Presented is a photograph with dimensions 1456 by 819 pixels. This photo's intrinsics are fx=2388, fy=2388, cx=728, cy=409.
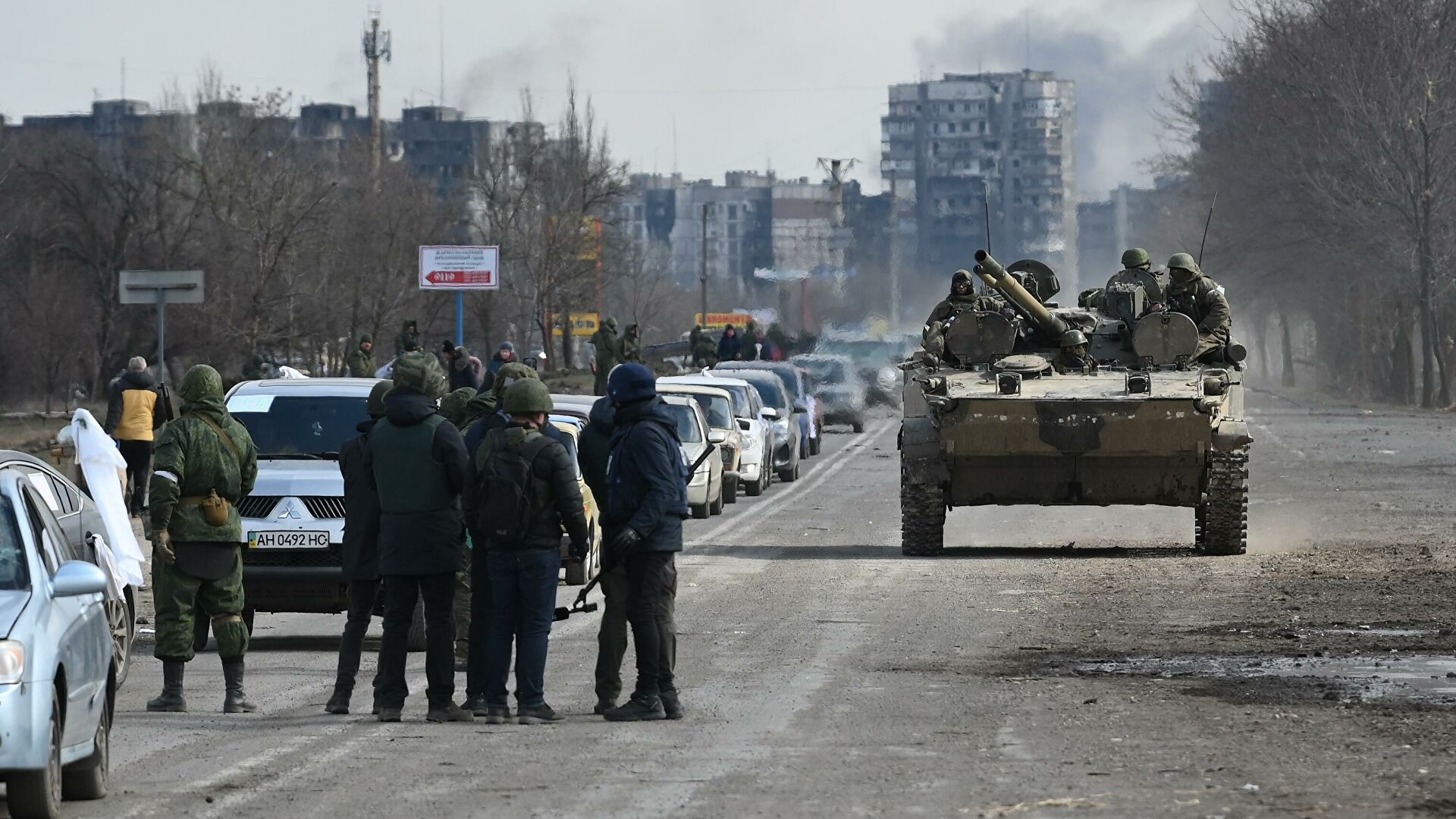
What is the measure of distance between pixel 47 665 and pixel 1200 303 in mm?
14965

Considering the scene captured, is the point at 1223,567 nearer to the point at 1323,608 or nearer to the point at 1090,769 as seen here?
the point at 1323,608

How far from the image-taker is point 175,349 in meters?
52.3

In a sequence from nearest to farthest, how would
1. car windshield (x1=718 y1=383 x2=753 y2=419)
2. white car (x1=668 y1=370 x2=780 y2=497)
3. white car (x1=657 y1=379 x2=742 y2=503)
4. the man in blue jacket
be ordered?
the man in blue jacket
white car (x1=657 y1=379 x2=742 y2=503)
white car (x1=668 y1=370 x2=780 y2=497)
car windshield (x1=718 y1=383 x2=753 y2=419)

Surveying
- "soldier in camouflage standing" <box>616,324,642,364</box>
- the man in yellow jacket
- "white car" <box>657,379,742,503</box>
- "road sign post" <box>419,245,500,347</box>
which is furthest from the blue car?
"road sign post" <box>419,245,500,347</box>

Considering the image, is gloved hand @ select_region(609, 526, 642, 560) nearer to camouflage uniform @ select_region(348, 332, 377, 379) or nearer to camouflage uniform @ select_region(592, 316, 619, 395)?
camouflage uniform @ select_region(348, 332, 377, 379)

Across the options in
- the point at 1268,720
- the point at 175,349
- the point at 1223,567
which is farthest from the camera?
the point at 175,349

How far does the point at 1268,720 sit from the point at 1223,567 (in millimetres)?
8502

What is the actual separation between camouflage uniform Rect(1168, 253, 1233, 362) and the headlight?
14.4 m

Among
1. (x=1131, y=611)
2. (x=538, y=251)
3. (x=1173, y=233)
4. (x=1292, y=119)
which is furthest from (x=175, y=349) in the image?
(x=1173, y=233)

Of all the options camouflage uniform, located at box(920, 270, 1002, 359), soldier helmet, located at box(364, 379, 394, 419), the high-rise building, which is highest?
the high-rise building

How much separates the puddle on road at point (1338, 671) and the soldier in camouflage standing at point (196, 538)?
4.18 m

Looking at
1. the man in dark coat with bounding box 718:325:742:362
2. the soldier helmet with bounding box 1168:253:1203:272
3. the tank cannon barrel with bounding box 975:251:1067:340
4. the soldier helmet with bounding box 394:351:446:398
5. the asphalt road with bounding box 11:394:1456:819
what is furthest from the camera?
the man in dark coat with bounding box 718:325:742:362

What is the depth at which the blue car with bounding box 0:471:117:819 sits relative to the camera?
7574 mm

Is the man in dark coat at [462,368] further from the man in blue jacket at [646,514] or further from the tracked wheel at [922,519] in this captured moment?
the man in blue jacket at [646,514]
